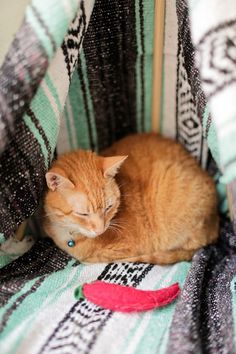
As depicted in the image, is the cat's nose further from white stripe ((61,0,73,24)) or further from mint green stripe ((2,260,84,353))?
white stripe ((61,0,73,24))

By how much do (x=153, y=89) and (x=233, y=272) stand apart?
59cm

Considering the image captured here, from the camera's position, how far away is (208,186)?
1.32m

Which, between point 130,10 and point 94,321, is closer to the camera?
point 94,321

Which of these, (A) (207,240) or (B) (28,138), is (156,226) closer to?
(A) (207,240)

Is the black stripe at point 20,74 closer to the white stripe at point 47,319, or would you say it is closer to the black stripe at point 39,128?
the black stripe at point 39,128

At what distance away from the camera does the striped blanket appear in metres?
0.92

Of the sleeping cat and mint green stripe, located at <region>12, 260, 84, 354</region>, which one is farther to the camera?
the sleeping cat

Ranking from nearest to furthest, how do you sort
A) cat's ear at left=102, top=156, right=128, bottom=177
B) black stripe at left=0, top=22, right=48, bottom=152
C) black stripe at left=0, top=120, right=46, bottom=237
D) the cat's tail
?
black stripe at left=0, top=22, right=48, bottom=152 → black stripe at left=0, top=120, right=46, bottom=237 → cat's ear at left=102, top=156, right=128, bottom=177 → the cat's tail

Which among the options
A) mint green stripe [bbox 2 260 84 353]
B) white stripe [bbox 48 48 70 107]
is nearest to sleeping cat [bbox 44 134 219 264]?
mint green stripe [bbox 2 260 84 353]

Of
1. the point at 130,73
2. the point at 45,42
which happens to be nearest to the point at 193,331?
the point at 45,42

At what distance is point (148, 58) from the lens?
1338 mm

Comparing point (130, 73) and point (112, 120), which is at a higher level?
point (130, 73)

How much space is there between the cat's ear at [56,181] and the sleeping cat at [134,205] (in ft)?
0.04

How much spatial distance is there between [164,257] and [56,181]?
39 cm
